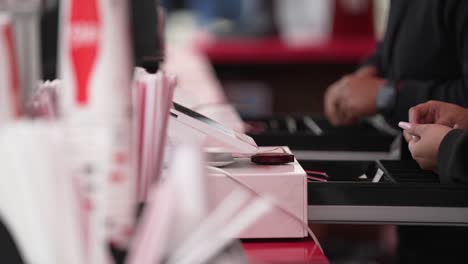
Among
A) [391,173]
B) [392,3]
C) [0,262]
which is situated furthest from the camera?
[392,3]

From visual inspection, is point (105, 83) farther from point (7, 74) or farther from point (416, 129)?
point (416, 129)

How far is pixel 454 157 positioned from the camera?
136cm

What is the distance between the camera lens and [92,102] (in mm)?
887

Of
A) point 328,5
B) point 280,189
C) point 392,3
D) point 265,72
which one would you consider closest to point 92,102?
point 280,189

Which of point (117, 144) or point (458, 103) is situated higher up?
point (117, 144)

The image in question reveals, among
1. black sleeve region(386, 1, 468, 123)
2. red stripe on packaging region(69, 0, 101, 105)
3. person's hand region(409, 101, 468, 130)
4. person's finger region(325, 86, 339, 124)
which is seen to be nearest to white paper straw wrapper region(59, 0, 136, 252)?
red stripe on packaging region(69, 0, 101, 105)

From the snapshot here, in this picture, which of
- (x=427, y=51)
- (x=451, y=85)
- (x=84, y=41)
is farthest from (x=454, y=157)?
(x=84, y=41)

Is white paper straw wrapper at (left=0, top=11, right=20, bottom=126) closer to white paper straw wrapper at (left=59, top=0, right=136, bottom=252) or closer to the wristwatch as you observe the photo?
white paper straw wrapper at (left=59, top=0, right=136, bottom=252)

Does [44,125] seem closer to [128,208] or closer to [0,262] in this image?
[128,208]

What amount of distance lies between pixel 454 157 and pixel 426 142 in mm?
96

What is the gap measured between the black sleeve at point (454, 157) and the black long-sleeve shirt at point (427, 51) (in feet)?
0.78

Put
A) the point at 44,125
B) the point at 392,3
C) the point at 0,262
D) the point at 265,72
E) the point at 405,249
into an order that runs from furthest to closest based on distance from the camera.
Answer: the point at 265,72 < the point at 392,3 < the point at 405,249 < the point at 0,262 < the point at 44,125

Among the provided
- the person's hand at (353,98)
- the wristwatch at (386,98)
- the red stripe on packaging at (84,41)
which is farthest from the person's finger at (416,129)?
the red stripe on packaging at (84,41)

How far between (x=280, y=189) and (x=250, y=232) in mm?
78
